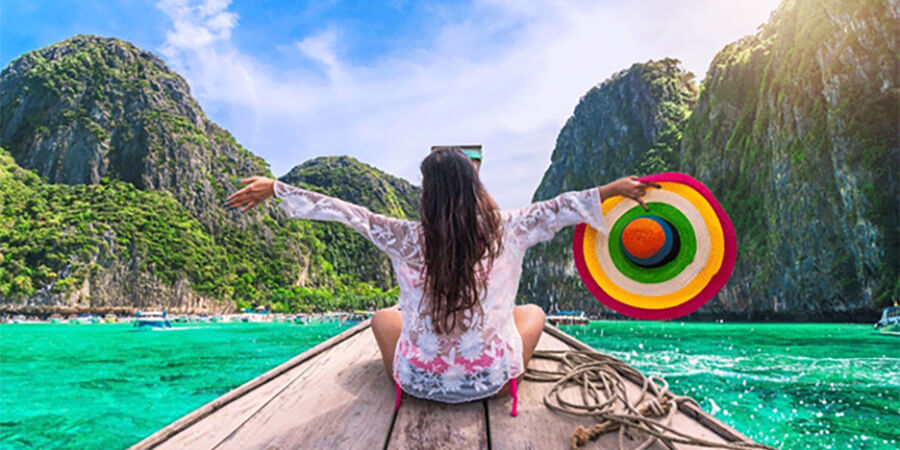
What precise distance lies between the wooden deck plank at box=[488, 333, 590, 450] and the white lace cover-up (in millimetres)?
111

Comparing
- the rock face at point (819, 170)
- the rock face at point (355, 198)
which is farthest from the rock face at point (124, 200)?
the rock face at point (819, 170)

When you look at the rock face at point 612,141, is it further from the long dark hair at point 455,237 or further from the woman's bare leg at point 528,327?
the long dark hair at point 455,237

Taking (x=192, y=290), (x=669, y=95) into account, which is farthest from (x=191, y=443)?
(x=669, y=95)

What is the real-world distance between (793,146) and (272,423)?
43022 millimetres

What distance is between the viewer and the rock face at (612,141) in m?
71.4

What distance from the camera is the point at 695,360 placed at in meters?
12.7

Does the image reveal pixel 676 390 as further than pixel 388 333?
Yes

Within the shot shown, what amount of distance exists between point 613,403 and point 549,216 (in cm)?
72

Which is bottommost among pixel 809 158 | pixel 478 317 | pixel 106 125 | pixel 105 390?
pixel 105 390

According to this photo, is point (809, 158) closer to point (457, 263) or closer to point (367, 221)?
point (457, 263)

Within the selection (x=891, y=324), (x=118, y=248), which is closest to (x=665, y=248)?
(x=891, y=324)

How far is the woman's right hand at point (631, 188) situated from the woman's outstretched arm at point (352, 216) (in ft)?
2.56

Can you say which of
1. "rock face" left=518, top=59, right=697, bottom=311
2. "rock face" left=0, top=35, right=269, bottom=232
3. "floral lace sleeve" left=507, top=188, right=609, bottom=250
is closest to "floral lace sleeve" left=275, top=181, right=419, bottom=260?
"floral lace sleeve" left=507, top=188, right=609, bottom=250

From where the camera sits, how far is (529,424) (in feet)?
5.21
